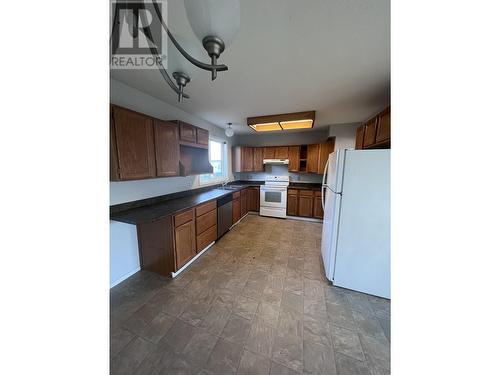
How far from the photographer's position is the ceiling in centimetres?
Answer: 108

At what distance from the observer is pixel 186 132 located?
8.58 feet

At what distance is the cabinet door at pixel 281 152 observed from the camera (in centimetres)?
455

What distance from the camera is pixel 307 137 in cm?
460

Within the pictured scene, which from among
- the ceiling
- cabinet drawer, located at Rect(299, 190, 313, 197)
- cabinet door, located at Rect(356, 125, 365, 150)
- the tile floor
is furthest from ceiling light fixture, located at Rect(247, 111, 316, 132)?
the tile floor

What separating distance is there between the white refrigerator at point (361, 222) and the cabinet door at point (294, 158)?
253 cm

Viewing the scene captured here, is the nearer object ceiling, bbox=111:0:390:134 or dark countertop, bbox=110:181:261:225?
ceiling, bbox=111:0:390:134

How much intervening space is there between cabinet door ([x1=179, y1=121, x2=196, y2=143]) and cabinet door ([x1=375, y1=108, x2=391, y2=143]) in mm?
2647

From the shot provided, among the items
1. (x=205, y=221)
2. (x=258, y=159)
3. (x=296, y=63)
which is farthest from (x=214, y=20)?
(x=258, y=159)

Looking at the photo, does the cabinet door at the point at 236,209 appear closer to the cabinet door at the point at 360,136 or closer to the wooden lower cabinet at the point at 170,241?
the wooden lower cabinet at the point at 170,241

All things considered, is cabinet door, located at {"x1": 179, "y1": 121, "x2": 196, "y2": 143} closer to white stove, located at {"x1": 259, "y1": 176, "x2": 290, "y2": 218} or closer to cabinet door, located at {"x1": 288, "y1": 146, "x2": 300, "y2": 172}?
white stove, located at {"x1": 259, "y1": 176, "x2": 290, "y2": 218}

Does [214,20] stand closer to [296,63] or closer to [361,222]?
Answer: [296,63]

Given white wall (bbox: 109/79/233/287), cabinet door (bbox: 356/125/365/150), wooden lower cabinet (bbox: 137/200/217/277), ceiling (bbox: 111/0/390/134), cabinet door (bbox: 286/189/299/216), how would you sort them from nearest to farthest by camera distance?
ceiling (bbox: 111/0/390/134), white wall (bbox: 109/79/233/287), wooden lower cabinet (bbox: 137/200/217/277), cabinet door (bbox: 356/125/365/150), cabinet door (bbox: 286/189/299/216)
